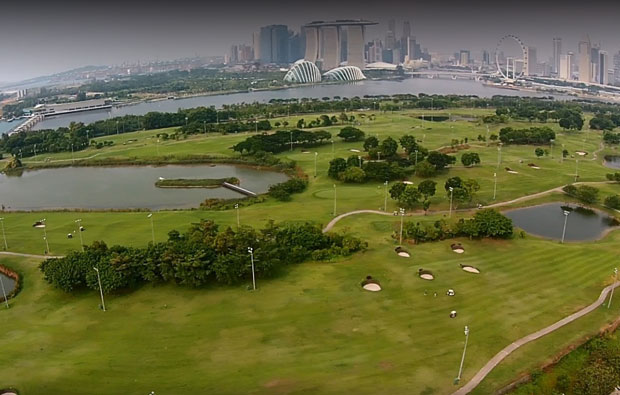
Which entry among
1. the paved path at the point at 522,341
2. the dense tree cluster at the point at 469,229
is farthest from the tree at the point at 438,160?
the paved path at the point at 522,341

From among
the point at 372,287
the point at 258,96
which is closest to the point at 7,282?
the point at 372,287

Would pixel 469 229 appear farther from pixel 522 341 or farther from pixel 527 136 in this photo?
pixel 527 136

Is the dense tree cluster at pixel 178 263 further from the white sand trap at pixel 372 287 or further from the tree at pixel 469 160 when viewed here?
the tree at pixel 469 160

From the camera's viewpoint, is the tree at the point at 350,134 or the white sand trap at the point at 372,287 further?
the tree at the point at 350,134

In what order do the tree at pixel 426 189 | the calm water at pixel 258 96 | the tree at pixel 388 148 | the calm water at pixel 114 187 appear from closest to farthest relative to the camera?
the tree at pixel 426 189
the calm water at pixel 114 187
the tree at pixel 388 148
the calm water at pixel 258 96

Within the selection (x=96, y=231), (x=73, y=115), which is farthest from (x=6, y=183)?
(x=73, y=115)

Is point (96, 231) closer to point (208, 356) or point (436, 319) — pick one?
point (208, 356)
